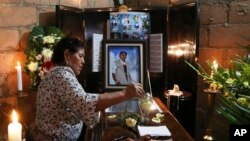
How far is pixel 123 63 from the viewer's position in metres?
2.12

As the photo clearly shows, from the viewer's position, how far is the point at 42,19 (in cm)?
243

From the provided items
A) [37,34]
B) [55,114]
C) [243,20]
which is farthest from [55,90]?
[243,20]

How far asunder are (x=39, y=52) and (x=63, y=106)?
2.21ft

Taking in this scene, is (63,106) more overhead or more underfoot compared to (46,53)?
more underfoot

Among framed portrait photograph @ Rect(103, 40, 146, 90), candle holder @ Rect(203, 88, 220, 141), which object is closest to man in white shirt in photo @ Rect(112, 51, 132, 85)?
framed portrait photograph @ Rect(103, 40, 146, 90)

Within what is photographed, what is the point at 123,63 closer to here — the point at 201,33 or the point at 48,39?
the point at 48,39

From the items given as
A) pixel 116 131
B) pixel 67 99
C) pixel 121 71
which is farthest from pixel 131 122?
pixel 121 71

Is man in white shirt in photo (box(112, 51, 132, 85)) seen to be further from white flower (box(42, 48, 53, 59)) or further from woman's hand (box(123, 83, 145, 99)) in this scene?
woman's hand (box(123, 83, 145, 99))

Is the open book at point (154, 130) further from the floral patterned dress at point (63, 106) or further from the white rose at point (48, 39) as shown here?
the white rose at point (48, 39)

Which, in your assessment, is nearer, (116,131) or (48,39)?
(116,131)

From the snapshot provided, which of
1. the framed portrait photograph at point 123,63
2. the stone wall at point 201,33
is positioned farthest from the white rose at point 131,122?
the stone wall at point 201,33

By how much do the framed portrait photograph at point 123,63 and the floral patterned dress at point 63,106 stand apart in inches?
17.7

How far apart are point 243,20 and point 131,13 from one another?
0.78m

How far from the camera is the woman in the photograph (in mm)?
1483
